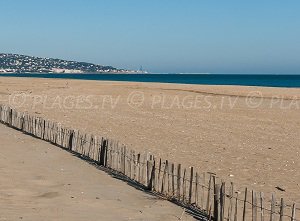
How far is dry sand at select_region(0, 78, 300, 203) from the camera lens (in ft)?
46.2

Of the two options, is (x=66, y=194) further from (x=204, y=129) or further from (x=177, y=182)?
(x=204, y=129)

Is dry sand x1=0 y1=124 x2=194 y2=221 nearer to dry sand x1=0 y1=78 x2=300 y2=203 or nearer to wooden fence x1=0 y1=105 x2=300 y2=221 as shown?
wooden fence x1=0 y1=105 x2=300 y2=221

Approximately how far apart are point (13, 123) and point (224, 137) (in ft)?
29.6

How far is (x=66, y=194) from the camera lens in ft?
33.6

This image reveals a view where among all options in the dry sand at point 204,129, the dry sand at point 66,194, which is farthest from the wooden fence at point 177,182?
the dry sand at point 204,129

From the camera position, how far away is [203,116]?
1119 inches

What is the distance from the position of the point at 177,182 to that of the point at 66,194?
237 centimetres

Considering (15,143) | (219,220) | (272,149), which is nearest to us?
(219,220)

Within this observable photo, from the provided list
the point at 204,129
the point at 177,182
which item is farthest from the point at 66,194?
the point at 204,129

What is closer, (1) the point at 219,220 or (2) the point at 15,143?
(1) the point at 219,220

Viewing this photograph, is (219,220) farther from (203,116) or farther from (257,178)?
(203,116)

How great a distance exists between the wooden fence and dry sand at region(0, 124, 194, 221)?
16.0 inches

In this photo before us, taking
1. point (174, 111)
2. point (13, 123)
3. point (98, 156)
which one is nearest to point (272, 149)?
point (98, 156)

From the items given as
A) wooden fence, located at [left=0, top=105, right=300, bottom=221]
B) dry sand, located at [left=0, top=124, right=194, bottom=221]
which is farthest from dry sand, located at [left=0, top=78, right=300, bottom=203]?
dry sand, located at [left=0, top=124, right=194, bottom=221]
